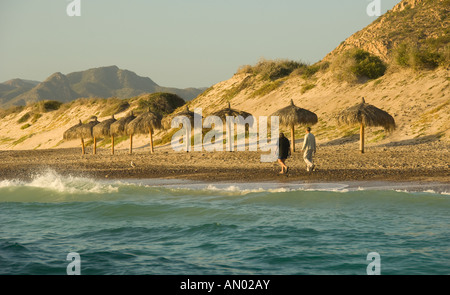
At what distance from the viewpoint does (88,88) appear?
138250 mm

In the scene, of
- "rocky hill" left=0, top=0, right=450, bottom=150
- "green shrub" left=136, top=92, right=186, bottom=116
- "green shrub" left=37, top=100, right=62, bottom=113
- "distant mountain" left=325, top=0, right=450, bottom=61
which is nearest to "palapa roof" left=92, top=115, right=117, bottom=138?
"rocky hill" left=0, top=0, right=450, bottom=150

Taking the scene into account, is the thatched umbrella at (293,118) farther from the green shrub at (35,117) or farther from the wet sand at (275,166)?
the green shrub at (35,117)

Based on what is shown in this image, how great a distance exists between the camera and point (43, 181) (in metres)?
16.7

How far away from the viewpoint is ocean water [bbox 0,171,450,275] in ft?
25.2

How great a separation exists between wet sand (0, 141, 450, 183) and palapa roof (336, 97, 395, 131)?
3.29ft

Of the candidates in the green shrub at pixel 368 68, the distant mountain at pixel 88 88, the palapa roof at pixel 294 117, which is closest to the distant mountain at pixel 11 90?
the distant mountain at pixel 88 88

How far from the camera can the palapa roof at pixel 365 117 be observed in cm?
2019

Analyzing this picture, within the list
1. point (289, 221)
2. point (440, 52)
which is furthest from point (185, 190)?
point (440, 52)

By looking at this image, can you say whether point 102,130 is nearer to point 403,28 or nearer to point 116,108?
point 116,108

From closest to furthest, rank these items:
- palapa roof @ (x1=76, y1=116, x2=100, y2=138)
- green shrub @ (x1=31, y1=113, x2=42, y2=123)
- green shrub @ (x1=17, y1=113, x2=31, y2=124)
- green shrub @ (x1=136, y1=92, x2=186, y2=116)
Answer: palapa roof @ (x1=76, y1=116, x2=100, y2=138)
green shrub @ (x1=136, y1=92, x2=186, y2=116)
green shrub @ (x1=31, y1=113, x2=42, y2=123)
green shrub @ (x1=17, y1=113, x2=31, y2=124)

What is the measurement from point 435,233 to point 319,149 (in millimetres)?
12919

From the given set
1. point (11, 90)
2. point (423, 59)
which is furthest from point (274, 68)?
point (11, 90)

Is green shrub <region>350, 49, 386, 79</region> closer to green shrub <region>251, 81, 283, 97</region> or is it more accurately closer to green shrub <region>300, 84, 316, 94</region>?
green shrub <region>300, 84, 316, 94</region>

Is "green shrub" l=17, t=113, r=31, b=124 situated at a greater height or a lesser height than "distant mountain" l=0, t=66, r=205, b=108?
lesser
